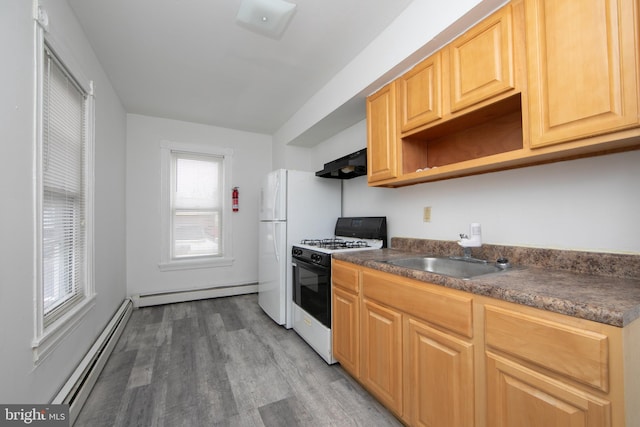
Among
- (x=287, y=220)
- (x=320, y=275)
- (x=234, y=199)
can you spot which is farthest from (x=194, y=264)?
(x=320, y=275)

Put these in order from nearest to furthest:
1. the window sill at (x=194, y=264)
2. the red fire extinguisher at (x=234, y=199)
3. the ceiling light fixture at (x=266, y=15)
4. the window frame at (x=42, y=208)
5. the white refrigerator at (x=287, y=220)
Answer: the window frame at (x=42, y=208) → the ceiling light fixture at (x=266, y=15) → the white refrigerator at (x=287, y=220) → the window sill at (x=194, y=264) → the red fire extinguisher at (x=234, y=199)

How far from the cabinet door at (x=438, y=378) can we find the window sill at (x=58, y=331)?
189 cm

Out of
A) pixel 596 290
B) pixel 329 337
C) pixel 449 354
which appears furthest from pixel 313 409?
→ pixel 596 290

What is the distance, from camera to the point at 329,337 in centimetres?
210

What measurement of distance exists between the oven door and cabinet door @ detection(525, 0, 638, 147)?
162cm

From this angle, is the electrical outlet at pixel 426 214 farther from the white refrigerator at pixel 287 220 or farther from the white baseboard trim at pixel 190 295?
the white baseboard trim at pixel 190 295

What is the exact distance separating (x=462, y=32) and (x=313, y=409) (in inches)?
96.6

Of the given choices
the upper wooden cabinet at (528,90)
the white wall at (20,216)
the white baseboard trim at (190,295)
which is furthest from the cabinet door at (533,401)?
the white baseboard trim at (190,295)

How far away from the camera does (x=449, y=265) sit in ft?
5.99

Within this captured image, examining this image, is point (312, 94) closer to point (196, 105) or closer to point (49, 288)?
point (196, 105)

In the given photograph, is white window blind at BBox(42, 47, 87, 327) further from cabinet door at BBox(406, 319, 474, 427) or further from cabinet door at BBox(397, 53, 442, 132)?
cabinet door at BBox(397, 53, 442, 132)

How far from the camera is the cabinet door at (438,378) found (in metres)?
1.12

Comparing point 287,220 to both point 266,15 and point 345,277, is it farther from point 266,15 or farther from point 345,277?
point 266,15

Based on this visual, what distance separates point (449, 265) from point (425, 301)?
0.66 metres
